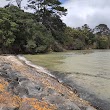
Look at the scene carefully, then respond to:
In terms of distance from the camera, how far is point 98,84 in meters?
12.0

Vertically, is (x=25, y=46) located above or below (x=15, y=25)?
below

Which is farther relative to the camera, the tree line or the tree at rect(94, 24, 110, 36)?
the tree at rect(94, 24, 110, 36)

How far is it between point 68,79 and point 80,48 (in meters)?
47.4

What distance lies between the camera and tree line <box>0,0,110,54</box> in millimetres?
35750

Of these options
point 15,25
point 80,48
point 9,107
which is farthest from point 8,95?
point 80,48

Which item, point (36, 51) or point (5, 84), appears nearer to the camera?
point (5, 84)

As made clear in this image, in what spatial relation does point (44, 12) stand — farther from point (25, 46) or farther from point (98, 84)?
point (98, 84)

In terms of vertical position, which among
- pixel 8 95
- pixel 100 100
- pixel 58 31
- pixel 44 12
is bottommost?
pixel 100 100

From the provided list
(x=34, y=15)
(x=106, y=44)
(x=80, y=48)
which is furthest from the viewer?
(x=106, y=44)

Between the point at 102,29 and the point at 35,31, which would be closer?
the point at 35,31

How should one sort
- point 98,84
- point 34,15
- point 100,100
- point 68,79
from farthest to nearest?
1. point 34,15
2. point 68,79
3. point 98,84
4. point 100,100

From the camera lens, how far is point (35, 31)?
40.0m

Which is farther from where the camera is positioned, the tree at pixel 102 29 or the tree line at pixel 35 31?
the tree at pixel 102 29

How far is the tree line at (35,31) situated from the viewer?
35750 millimetres
